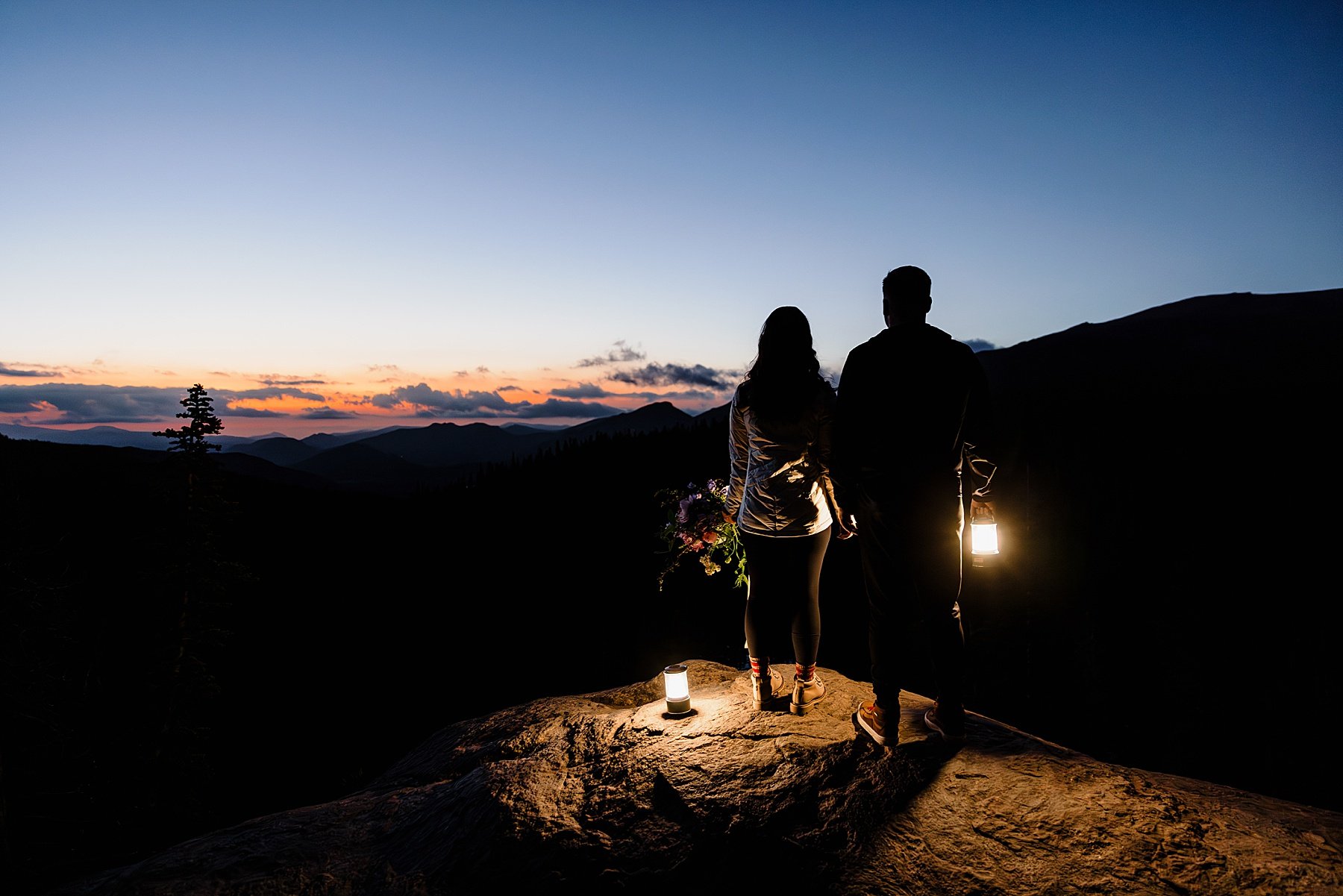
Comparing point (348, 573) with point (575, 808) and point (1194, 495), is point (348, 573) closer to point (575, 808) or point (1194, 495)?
point (575, 808)

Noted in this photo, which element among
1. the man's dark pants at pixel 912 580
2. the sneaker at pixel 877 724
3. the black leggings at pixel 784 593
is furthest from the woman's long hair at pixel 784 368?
the sneaker at pixel 877 724

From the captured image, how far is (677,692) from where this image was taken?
4340 mm

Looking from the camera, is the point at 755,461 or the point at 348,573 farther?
the point at 348,573

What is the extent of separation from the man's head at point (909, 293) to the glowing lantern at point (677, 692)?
9.26ft

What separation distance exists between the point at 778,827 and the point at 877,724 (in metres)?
0.87

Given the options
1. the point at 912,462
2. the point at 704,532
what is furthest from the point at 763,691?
the point at 912,462

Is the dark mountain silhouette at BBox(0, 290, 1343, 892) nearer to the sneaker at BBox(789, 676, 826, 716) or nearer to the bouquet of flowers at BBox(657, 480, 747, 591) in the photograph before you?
the bouquet of flowers at BBox(657, 480, 747, 591)

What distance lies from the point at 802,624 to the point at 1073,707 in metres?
46.3

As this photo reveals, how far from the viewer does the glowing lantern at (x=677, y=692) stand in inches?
170

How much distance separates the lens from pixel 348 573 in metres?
57.5

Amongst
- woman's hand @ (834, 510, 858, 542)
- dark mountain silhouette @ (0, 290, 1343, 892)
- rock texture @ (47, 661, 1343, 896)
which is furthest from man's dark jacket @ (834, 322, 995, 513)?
dark mountain silhouette @ (0, 290, 1343, 892)

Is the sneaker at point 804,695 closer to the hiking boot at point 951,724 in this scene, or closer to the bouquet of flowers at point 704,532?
the hiking boot at point 951,724

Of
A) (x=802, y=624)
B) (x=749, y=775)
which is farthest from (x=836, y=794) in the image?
(x=802, y=624)

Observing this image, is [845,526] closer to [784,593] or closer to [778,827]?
[784,593]
